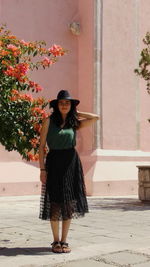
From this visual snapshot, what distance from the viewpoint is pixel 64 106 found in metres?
5.02

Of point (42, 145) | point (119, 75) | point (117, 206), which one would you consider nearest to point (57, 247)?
point (42, 145)

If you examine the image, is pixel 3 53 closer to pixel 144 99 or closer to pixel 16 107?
pixel 16 107

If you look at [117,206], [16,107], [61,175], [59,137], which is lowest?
Answer: [117,206]

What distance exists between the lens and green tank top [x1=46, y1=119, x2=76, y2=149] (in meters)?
4.96

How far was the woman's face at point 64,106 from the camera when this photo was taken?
16.5 feet

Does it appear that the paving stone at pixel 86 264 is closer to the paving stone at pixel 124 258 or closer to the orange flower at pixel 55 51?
the paving stone at pixel 124 258

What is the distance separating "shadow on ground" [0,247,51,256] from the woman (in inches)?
4.9

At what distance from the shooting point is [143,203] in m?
11.0

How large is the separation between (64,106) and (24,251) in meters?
1.55

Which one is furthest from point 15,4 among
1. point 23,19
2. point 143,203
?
point 143,203

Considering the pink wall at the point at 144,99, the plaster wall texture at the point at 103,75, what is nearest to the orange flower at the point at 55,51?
the plaster wall texture at the point at 103,75

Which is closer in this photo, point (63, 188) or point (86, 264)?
point (86, 264)

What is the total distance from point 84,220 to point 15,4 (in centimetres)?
767

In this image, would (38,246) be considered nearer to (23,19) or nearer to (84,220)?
(84,220)
